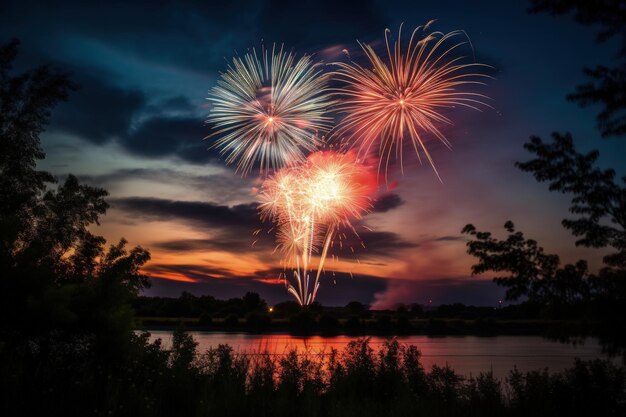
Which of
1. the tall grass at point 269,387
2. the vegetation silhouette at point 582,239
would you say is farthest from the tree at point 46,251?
the vegetation silhouette at point 582,239

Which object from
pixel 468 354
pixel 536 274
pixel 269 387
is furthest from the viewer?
pixel 468 354

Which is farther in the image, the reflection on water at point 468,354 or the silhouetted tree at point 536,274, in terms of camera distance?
the reflection on water at point 468,354

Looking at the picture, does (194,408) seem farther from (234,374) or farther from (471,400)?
(471,400)

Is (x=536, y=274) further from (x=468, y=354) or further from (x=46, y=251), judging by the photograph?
(x=468, y=354)

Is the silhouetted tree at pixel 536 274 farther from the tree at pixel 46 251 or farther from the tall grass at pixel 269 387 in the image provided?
the tree at pixel 46 251

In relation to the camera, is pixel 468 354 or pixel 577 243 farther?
pixel 468 354

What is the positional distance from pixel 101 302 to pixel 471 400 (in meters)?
8.73

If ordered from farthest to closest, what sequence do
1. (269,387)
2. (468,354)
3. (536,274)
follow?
1. (468,354)
2. (269,387)
3. (536,274)

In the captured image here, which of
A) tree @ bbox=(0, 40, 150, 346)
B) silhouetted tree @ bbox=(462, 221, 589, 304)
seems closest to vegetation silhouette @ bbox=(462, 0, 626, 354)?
silhouetted tree @ bbox=(462, 221, 589, 304)

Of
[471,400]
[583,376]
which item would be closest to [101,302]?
[471,400]

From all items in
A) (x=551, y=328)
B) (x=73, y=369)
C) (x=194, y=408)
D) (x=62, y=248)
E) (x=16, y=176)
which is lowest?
(x=194, y=408)

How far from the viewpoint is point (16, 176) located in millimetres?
18000

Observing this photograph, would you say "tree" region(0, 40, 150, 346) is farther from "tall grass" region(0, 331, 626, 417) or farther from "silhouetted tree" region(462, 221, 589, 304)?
"silhouetted tree" region(462, 221, 589, 304)

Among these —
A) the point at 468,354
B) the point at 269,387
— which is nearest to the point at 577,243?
the point at 269,387
